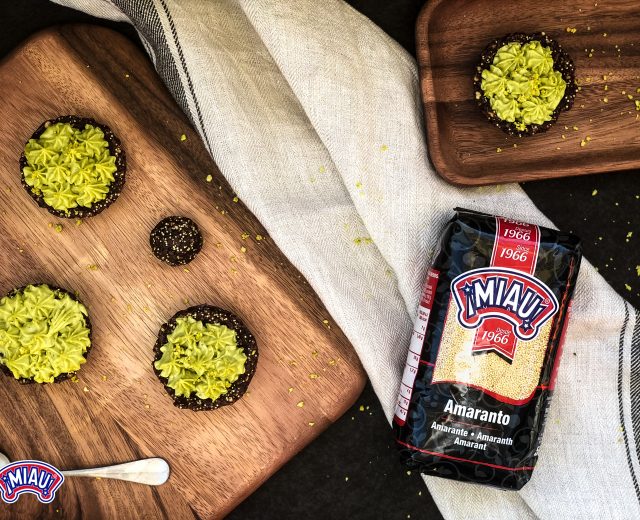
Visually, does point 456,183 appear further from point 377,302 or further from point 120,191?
point 120,191

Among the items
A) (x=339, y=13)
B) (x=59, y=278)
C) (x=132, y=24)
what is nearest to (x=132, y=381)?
(x=59, y=278)

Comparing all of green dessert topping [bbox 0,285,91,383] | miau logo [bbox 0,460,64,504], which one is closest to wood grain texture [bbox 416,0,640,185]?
green dessert topping [bbox 0,285,91,383]

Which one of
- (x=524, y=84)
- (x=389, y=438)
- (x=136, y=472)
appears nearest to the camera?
(x=524, y=84)

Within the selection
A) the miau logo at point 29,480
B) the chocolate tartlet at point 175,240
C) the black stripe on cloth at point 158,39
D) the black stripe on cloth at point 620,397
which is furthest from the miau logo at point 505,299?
the miau logo at point 29,480

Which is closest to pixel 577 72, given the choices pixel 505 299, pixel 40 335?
pixel 505 299

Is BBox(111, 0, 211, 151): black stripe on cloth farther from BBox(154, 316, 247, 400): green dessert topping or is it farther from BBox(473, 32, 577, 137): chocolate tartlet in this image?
BBox(473, 32, 577, 137): chocolate tartlet

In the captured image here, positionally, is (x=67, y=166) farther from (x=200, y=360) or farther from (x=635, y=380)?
(x=635, y=380)
